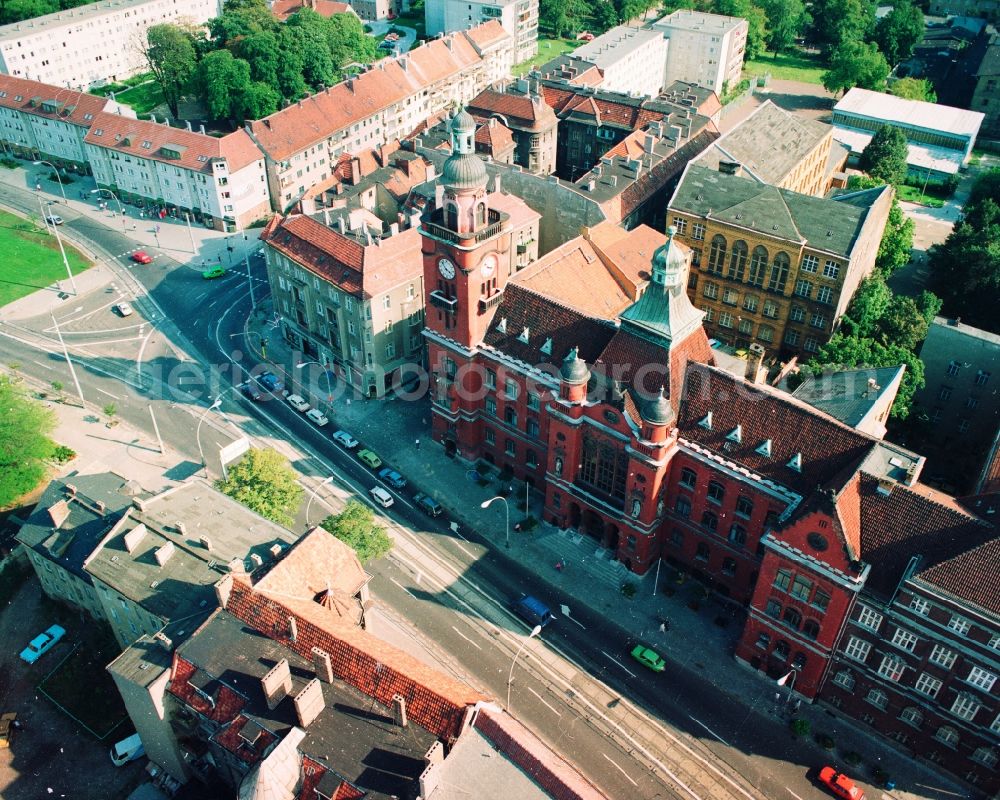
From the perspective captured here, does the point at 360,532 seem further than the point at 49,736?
Yes

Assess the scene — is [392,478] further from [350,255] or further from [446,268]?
[350,255]

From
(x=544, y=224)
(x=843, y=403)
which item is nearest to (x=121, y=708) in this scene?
(x=843, y=403)

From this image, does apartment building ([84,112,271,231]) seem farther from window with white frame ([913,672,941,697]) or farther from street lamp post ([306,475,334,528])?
window with white frame ([913,672,941,697])

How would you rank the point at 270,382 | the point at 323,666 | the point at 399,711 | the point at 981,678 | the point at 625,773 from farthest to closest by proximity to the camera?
the point at 270,382 < the point at 625,773 < the point at 981,678 < the point at 323,666 < the point at 399,711

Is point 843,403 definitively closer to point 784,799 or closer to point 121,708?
point 784,799

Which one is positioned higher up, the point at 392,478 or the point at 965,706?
the point at 965,706

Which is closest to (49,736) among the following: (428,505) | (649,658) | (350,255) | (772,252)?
(428,505)

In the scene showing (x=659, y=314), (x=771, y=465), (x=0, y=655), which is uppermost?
(x=659, y=314)

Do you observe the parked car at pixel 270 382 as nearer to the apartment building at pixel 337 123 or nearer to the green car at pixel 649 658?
the apartment building at pixel 337 123
